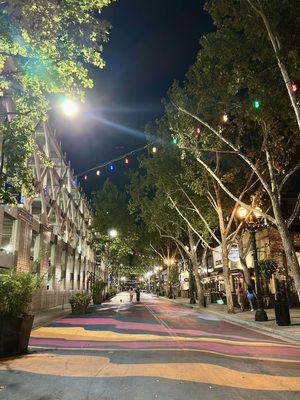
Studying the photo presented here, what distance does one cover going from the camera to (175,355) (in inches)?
394

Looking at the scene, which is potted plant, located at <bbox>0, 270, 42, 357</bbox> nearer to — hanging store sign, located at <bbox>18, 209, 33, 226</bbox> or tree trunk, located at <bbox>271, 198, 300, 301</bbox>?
tree trunk, located at <bbox>271, 198, 300, 301</bbox>

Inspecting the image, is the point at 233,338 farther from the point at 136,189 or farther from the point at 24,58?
the point at 136,189

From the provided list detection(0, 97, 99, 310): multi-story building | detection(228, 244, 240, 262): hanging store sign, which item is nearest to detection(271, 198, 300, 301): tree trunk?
detection(0, 97, 99, 310): multi-story building

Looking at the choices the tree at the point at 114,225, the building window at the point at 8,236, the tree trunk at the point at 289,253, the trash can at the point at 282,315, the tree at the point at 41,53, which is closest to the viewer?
the tree at the point at 41,53

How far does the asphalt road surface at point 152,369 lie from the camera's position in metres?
6.55

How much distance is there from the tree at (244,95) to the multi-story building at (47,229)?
762 cm

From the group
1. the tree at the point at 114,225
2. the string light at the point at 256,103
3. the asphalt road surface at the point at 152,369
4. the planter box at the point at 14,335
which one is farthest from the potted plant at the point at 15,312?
the tree at the point at 114,225

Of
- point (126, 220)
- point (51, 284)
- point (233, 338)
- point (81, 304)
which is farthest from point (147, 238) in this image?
point (233, 338)

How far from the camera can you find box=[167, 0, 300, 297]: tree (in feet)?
47.5

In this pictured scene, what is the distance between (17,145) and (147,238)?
4937cm

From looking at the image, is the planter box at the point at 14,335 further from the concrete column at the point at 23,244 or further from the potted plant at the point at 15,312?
the concrete column at the point at 23,244

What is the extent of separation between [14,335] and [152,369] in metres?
3.78

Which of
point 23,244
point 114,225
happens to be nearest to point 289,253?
point 23,244

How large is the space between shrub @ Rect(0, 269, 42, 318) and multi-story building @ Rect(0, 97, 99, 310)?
18.7 inches
